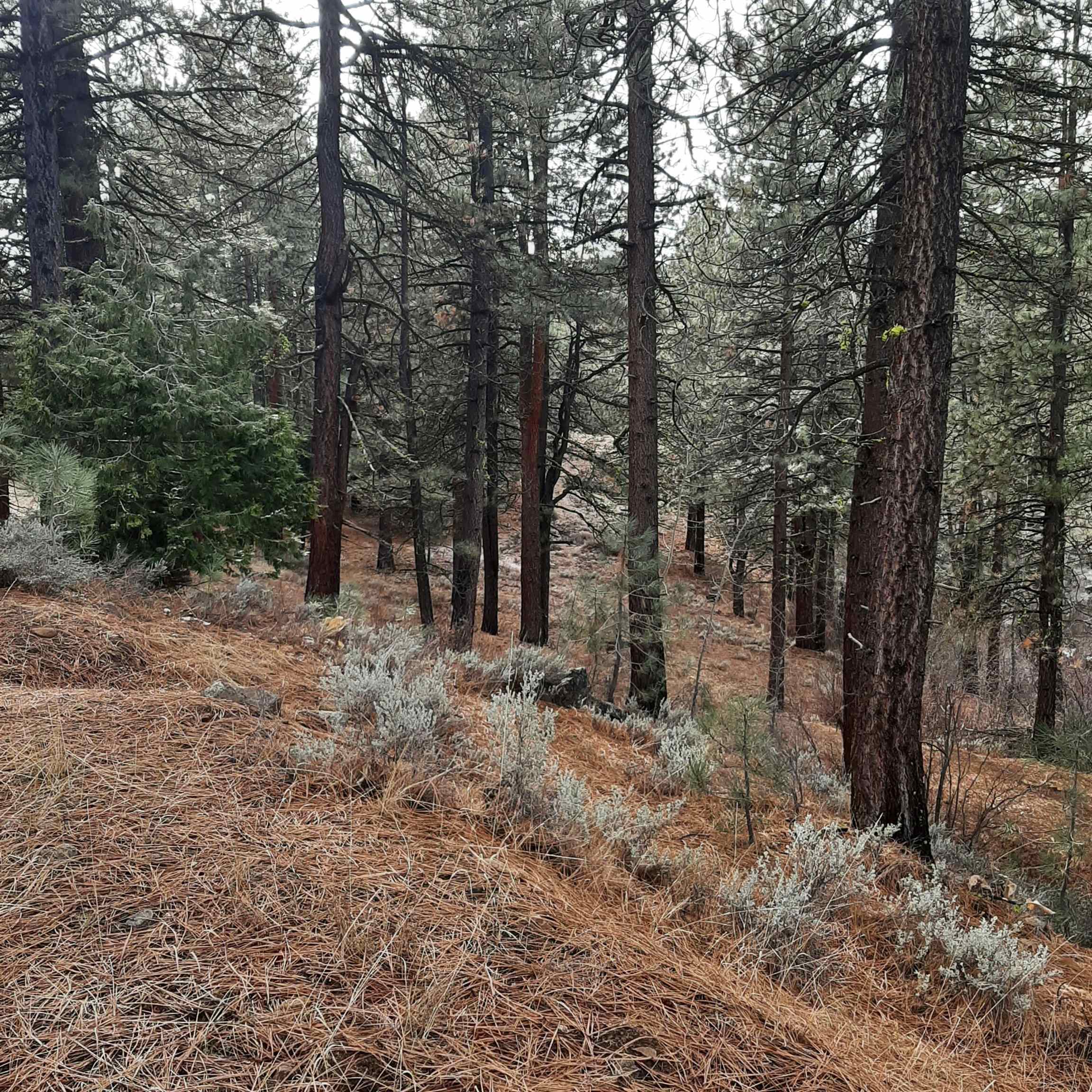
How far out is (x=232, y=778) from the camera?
2867 mm

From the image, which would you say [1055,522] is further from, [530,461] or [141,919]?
[141,919]

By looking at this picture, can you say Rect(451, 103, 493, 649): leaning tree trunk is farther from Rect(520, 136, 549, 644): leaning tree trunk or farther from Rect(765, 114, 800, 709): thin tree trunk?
Rect(765, 114, 800, 709): thin tree trunk

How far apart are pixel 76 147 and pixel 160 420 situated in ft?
16.5

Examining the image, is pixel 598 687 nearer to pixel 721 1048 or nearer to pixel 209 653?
pixel 209 653

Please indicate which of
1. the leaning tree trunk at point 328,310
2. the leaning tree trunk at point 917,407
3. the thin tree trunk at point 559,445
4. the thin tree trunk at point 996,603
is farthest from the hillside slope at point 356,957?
the thin tree trunk at point 559,445

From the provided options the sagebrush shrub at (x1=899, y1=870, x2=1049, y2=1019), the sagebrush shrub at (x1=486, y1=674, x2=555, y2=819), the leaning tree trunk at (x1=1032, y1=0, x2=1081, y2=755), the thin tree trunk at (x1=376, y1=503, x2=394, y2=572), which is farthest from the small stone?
the thin tree trunk at (x1=376, y1=503, x2=394, y2=572)

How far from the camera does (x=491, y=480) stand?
15500 millimetres

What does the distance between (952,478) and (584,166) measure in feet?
29.7

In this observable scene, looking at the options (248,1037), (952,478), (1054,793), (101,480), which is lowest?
(1054,793)

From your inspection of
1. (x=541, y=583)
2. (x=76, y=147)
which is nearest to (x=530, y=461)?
(x=541, y=583)

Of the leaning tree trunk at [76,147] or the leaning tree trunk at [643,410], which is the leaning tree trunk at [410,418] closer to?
the leaning tree trunk at [643,410]

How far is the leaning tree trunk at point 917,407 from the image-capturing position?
13.7ft

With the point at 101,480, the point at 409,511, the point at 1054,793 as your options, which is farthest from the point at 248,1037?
the point at 409,511

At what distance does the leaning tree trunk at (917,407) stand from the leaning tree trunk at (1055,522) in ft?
21.5
